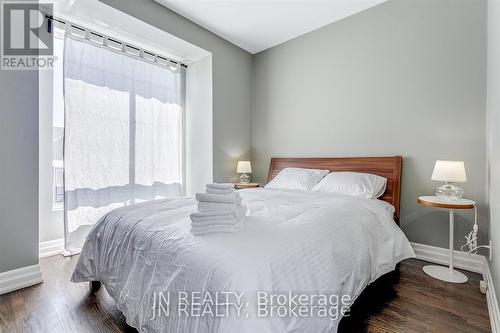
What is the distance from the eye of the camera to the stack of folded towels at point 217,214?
1.21 meters

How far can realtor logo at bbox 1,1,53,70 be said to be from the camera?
6.28 ft

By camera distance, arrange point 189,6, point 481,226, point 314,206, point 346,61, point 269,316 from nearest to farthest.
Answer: point 269,316 < point 314,206 < point 481,226 < point 189,6 < point 346,61

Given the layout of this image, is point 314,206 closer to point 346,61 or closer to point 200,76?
point 346,61

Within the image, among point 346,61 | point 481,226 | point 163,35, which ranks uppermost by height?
point 163,35

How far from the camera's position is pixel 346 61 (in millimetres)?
3045

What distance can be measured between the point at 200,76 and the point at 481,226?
150 inches

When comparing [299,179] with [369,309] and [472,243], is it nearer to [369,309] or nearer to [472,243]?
[369,309]

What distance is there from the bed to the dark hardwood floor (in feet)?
0.67

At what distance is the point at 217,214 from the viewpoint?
1.24 m

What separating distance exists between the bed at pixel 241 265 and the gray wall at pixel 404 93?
1.12m

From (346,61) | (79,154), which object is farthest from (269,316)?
(346,61)

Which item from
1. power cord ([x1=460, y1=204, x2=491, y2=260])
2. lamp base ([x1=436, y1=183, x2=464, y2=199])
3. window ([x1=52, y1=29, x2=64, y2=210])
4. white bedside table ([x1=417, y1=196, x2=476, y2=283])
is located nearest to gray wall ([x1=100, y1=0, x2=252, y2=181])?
window ([x1=52, y1=29, x2=64, y2=210])

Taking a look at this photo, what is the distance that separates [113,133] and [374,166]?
10.2 feet

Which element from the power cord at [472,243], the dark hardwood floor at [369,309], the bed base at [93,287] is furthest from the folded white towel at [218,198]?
the power cord at [472,243]
